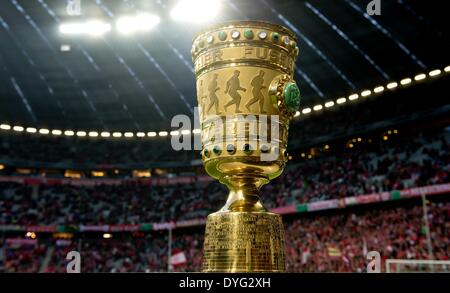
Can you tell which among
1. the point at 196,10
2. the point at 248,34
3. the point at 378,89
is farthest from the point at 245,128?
the point at 378,89

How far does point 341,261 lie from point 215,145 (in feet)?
48.4

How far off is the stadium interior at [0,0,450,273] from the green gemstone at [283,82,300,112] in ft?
38.9

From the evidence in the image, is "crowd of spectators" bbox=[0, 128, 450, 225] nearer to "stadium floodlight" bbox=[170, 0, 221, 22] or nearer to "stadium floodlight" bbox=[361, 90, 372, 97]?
"stadium floodlight" bbox=[361, 90, 372, 97]

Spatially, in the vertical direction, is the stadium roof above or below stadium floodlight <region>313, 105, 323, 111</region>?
above

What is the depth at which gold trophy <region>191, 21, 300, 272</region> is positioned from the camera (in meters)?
2.11

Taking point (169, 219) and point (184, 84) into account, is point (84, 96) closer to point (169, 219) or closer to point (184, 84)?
point (184, 84)

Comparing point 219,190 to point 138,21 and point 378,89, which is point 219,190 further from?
point 138,21

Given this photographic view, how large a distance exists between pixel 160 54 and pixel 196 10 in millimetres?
5338

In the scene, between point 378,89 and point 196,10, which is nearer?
point 196,10

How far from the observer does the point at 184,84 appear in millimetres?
23125

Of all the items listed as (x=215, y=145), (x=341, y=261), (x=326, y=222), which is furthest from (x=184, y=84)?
(x=215, y=145)

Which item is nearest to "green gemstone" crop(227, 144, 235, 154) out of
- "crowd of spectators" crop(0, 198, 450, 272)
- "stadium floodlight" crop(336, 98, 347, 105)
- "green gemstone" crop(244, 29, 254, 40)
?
"green gemstone" crop(244, 29, 254, 40)

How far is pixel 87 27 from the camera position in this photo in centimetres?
1694

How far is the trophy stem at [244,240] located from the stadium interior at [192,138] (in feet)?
38.7
